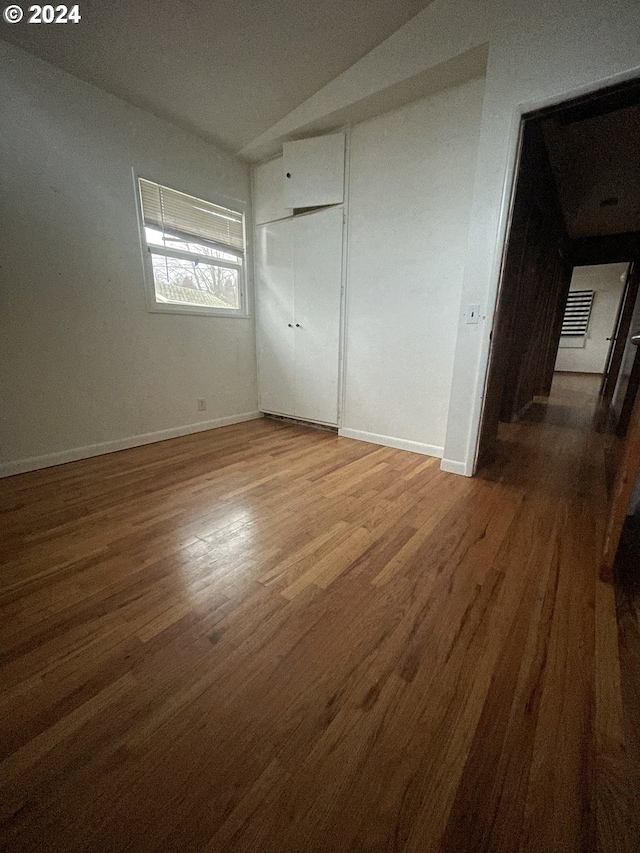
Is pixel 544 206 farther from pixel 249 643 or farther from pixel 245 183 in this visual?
pixel 249 643

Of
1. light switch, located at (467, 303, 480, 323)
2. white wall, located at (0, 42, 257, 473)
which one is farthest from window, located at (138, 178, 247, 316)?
light switch, located at (467, 303, 480, 323)

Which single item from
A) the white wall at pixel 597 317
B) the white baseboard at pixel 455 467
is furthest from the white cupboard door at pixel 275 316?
the white wall at pixel 597 317

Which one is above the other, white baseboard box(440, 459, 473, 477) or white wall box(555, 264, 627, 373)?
white wall box(555, 264, 627, 373)

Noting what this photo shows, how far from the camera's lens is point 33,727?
2.46ft

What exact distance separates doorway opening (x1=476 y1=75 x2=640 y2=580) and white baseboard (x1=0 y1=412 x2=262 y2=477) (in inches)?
99.2

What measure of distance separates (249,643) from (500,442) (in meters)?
2.84

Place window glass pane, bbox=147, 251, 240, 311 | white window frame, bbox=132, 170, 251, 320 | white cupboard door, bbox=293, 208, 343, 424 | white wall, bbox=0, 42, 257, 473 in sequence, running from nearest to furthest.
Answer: white wall, bbox=0, 42, 257, 473, white window frame, bbox=132, 170, 251, 320, window glass pane, bbox=147, 251, 240, 311, white cupboard door, bbox=293, 208, 343, 424

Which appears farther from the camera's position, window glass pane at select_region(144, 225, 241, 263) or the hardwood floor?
window glass pane at select_region(144, 225, 241, 263)

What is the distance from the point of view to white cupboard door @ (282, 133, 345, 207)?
265 centimetres

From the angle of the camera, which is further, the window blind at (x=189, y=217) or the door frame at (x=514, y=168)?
the window blind at (x=189, y=217)

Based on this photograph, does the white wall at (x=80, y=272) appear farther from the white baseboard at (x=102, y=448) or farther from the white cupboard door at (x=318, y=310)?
the white cupboard door at (x=318, y=310)

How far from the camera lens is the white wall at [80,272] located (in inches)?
79.1

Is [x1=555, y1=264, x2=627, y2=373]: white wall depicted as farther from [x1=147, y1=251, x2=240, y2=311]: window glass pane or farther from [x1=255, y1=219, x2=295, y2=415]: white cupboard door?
[x1=147, y1=251, x2=240, y2=311]: window glass pane

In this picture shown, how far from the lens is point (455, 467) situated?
2299mm
